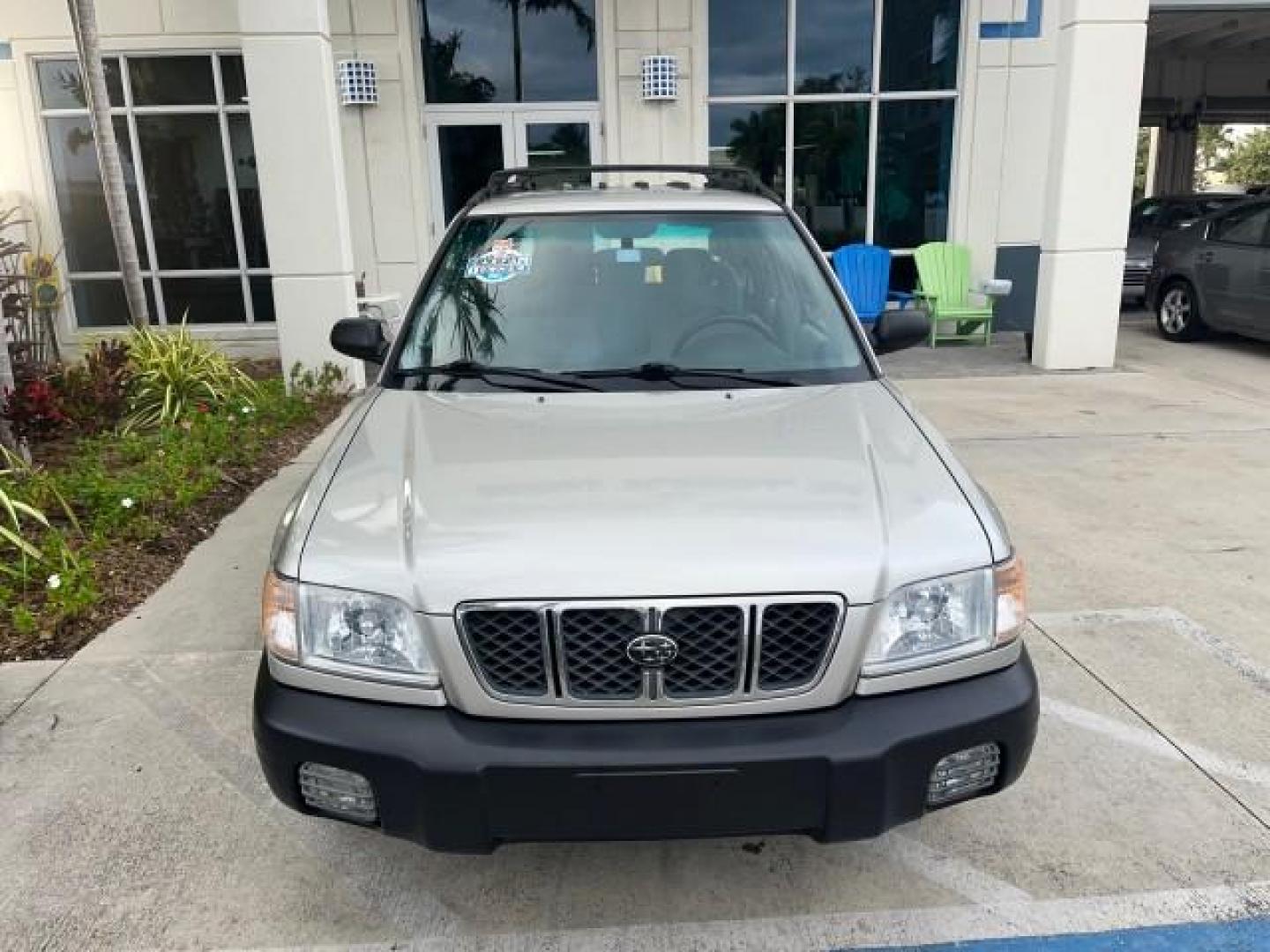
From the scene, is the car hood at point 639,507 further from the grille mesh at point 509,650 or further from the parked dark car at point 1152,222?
the parked dark car at point 1152,222

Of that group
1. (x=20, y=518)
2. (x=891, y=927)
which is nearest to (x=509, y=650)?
(x=891, y=927)

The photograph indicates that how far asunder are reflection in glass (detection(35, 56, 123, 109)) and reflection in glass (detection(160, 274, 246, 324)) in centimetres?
198

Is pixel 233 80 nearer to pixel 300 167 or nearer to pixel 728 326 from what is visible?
pixel 300 167

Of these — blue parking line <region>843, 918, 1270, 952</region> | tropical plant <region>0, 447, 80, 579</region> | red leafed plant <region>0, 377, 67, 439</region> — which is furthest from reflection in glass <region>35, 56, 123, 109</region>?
blue parking line <region>843, 918, 1270, 952</region>

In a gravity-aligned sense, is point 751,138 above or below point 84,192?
Result: above

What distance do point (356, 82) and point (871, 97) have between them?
5.78 meters

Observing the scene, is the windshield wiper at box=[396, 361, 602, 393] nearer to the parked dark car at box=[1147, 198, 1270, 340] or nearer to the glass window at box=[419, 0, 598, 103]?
the glass window at box=[419, 0, 598, 103]

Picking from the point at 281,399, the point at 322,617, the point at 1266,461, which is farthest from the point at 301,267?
the point at 1266,461

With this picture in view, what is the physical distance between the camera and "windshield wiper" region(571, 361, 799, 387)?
313cm

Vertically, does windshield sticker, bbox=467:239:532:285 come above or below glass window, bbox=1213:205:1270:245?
above

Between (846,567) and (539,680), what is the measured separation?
0.71m

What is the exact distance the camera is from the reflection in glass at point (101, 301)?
11.0 m

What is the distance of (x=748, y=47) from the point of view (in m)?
11.2

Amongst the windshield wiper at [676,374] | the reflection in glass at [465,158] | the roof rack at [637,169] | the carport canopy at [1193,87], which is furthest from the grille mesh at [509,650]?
the carport canopy at [1193,87]
